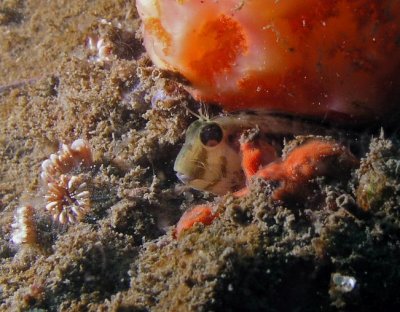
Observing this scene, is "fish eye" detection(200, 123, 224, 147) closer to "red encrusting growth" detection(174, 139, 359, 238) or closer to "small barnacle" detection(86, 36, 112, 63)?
"red encrusting growth" detection(174, 139, 359, 238)

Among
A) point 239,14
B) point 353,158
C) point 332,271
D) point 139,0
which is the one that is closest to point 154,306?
point 332,271

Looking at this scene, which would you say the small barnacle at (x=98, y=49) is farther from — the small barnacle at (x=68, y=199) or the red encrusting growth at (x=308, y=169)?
the red encrusting growth at (x=308, y=169)

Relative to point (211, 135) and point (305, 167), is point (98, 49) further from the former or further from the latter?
point (305, 167)

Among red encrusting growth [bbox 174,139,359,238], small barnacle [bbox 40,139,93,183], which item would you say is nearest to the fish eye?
red encrusting growth [bbox 174,139,359,238]

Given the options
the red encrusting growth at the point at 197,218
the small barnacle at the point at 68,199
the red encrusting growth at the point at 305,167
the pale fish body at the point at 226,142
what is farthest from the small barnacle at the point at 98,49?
the red encrusting growth at the point at 305,167

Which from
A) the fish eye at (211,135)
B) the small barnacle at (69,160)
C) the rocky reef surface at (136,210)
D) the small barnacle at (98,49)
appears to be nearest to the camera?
the rocky reef surface at (136,210)

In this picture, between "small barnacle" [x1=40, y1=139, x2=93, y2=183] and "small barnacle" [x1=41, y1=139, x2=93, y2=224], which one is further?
"small barnacle" [x1=40, y1=139, x2=93, y2=183]
